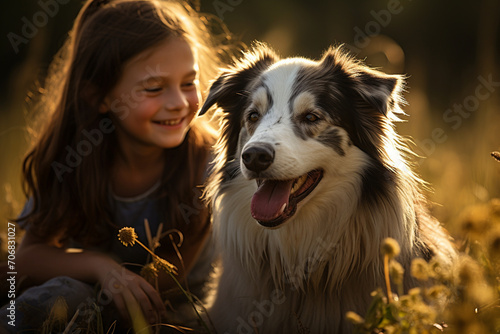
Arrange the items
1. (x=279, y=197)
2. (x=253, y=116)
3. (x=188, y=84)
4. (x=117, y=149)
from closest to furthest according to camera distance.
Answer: (x=279, y=197) → (x=253, y=116) → (x=188, y=84) → (x=117, y=149)

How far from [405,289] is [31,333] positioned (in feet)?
6.43

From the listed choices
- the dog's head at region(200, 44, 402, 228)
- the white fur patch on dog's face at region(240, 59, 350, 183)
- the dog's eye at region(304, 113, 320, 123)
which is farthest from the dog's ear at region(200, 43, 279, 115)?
the dog's eye at region(304, 113, 320, 123)

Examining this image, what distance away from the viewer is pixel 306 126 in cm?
265

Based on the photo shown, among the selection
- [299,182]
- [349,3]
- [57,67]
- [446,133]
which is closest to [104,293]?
[299,182]

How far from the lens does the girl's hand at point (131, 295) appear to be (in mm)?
2742

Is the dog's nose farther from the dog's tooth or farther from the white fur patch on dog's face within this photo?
the dog's tooth

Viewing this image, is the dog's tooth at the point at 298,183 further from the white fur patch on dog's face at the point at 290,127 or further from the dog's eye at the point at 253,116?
the dog's eye at the point at 253,116

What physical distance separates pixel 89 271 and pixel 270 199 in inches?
51.2

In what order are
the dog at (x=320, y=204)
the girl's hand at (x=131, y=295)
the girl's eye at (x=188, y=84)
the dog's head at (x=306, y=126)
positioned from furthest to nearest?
1. the girl's eye at (x=188, y=84)
2. the girl's hand at (x=131, y=295)
3. the dog at (x=320, y=204)
4. the dog's head at (x=306, y=126)

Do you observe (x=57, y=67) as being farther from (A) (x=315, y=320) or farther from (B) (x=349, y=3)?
(B) (x=349, y=3)

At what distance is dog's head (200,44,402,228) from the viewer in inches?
97.8

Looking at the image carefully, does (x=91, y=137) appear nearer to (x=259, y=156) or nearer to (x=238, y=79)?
(x=238, y=79)

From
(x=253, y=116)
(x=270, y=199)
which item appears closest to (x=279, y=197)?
(x=270, y=199)

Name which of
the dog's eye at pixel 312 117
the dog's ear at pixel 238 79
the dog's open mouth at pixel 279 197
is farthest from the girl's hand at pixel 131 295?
the dog's eye at pixel 312 117
